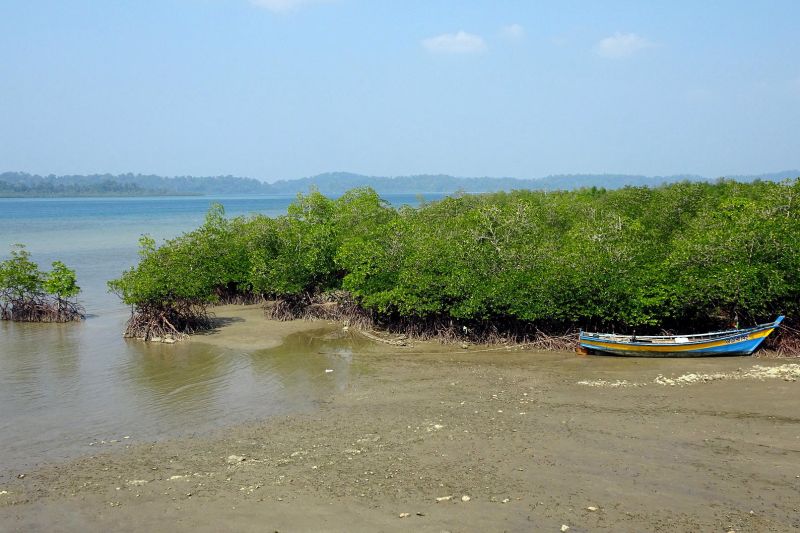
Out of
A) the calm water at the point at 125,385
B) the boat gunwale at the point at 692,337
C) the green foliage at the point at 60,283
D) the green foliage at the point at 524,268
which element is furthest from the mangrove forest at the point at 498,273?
the green foliage at the point at 60,283

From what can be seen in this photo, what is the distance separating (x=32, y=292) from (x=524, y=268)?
25560 millimetres

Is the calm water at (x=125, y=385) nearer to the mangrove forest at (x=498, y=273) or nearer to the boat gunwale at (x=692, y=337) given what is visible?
the mangrove forest at (x=498, y=273)

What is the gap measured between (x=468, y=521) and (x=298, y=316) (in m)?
23.2

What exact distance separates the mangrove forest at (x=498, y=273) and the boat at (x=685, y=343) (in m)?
1.23

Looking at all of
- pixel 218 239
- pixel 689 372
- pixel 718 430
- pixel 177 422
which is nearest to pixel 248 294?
pixel 218 239

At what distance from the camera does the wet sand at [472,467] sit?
1266 cm

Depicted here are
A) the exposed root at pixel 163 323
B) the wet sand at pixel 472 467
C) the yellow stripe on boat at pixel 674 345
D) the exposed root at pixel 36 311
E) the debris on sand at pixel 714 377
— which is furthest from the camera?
the exposed root at pixel 36 311

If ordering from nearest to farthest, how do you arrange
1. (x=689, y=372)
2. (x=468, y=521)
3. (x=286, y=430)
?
1. (x=468, y=521)
2. (x=286, y=430)
3. (x=689, y=372)

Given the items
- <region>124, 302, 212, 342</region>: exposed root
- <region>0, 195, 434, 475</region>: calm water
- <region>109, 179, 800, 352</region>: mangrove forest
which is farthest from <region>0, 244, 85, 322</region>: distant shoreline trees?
<region>124, 302, 212, 342</region>: exposed root

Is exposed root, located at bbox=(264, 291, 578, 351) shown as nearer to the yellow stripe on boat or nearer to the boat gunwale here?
the boat gunwale

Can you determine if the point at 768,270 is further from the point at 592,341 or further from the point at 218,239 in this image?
the point at 218,239

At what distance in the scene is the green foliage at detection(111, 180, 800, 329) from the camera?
83.3 ft

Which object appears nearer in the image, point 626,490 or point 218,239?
point 626,490

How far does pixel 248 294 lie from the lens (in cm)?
3916
